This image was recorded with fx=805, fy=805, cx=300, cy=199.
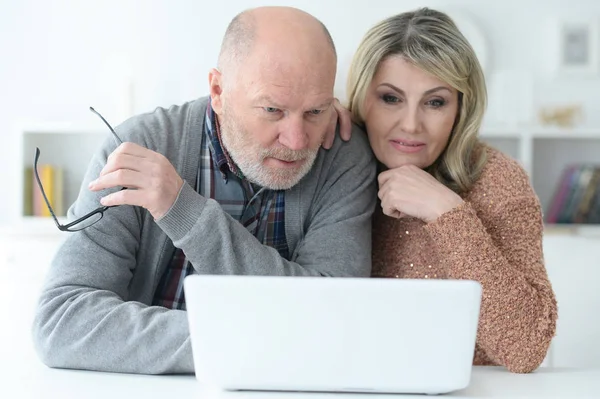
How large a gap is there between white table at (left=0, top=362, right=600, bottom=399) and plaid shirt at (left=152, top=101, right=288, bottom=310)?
1.12 feet

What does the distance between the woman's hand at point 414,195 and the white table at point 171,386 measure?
42cm

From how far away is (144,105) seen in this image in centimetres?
399

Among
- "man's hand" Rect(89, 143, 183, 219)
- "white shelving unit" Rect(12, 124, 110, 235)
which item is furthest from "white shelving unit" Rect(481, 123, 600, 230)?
"man's hand" Rect(89, 143, 183, 219)

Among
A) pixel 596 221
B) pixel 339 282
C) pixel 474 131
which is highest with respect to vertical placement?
pixel 474 131

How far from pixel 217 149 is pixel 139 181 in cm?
29

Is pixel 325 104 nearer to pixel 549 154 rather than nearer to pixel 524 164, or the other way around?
pixel 524 164

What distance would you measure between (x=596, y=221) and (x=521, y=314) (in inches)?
98.6

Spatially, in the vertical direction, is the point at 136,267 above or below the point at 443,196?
below

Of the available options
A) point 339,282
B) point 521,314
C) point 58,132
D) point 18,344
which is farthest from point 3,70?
point 339,282

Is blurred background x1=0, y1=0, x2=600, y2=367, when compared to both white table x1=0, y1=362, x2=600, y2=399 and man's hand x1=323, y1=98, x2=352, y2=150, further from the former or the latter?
white table x1=0, y1=362, x2=600, y2=399

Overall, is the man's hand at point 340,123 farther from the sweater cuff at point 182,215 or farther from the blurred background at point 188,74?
the blurred background at point 188,74

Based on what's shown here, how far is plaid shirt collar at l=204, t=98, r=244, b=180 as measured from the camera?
5.08ft

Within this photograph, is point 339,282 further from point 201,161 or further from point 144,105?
point 144,105

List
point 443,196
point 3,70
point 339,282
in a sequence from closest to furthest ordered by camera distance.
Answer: point 339,282 → point 443,196 → point 3,70
